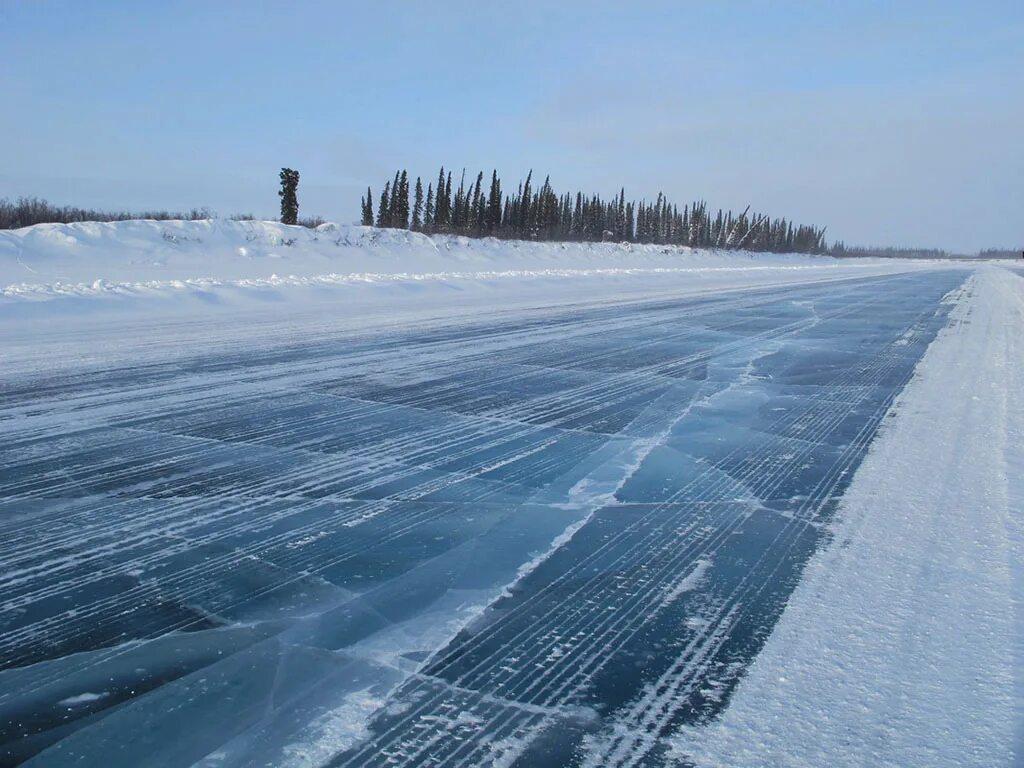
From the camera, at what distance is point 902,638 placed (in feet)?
8.73

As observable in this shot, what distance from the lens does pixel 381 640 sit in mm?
2609

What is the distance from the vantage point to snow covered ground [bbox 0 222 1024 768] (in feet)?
7.14

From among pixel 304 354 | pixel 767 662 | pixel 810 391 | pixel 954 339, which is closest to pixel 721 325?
pixel 954 339

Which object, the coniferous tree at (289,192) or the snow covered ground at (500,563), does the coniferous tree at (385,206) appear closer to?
the coniferous tree at (289,192)

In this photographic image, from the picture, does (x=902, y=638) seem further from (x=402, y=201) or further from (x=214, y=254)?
(x=402, y=201)

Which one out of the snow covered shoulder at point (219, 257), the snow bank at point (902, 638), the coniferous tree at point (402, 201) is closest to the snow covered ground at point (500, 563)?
the snow bank at point (902, 638)

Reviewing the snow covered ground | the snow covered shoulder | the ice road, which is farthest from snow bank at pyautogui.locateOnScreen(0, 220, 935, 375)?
the ice road

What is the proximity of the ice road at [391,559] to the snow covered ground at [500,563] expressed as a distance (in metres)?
0.01

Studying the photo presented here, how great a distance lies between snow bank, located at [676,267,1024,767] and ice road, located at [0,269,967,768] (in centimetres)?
13

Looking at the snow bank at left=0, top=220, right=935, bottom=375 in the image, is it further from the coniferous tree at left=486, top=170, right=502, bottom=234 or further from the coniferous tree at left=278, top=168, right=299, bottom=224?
the coniferous tree at left=486, top=170, right=502, bottom=234

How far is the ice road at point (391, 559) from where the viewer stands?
2188mm

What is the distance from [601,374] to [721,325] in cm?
564

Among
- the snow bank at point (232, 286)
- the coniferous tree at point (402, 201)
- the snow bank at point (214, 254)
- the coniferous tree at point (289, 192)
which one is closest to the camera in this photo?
the snow bank at point (232, 286)

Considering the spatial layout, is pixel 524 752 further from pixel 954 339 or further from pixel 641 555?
pixel 954 339
